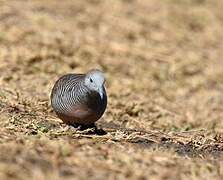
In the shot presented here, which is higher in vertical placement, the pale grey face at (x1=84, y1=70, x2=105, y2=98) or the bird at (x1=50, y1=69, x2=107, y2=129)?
the pale grey face at (x1=84, y1=70, x2=105, y2=98)

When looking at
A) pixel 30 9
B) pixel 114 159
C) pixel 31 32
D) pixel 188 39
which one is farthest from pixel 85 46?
pixel 114 159

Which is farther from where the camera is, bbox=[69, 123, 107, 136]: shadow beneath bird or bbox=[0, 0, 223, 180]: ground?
bbox=[69, 123, 107, 136]: shadow beneath bird

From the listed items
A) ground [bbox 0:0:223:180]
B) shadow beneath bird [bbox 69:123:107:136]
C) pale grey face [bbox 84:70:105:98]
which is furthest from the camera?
shadow beneath bird [bbox 69:123:107:136]

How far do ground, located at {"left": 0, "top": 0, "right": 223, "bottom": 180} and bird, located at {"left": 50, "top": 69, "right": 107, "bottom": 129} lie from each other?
5.7 inches

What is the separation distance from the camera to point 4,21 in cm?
1012

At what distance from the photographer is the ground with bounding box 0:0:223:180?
17.3ft

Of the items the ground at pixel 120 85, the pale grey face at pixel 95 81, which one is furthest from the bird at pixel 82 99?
the ground at pixel 120 85

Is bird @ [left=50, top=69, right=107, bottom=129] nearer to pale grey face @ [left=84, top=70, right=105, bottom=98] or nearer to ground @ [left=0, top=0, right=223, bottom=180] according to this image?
pale grey face @ [left=84, top=70, right=105, bottom=98]

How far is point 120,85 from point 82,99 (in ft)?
9.68

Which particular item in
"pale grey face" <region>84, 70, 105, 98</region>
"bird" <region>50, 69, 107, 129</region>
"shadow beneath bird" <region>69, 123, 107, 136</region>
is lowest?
"shadow beneath bird" <region>69, 123, 107, 136</region>

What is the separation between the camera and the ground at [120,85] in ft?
17.3

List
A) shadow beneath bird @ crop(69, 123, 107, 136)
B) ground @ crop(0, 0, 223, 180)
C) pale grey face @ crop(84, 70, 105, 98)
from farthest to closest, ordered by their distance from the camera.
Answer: shadow beneath bird @ crop(69, 123, 107, 136) < pale grey face @ crop(84, 70, 105, 98) < ground @ crop(0, 0, 223, 180)

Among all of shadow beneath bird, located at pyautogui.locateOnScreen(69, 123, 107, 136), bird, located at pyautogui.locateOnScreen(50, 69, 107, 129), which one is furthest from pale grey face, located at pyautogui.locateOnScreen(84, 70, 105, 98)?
shadow beneath bird, located at pyautogui.locateOnScreen(69, 123, 107, 136)

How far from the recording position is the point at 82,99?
19.9ft
